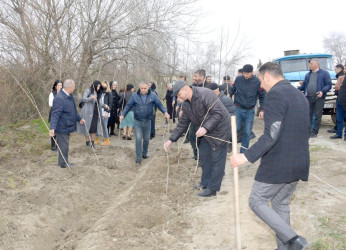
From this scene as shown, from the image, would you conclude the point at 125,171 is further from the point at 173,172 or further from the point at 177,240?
the point at 177,240

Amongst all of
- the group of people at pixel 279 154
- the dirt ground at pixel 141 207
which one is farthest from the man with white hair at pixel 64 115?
the group of people at pixel 279 154

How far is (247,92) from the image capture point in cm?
723

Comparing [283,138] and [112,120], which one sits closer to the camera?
[283,138]

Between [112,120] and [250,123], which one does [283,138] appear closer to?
[250,123]

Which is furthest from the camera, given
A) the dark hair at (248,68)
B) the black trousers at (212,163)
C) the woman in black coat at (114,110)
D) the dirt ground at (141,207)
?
the woman in black coat at (114,110)

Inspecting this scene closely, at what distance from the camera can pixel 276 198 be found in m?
3.31

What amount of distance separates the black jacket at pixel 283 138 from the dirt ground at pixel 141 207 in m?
1.01

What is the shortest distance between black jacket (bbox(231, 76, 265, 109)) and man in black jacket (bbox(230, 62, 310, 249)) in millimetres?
3979

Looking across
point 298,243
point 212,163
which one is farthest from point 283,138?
point 212,163

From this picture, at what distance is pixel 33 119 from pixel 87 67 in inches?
110

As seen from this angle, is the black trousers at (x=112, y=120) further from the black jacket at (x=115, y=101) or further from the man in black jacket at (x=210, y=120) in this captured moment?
the man in black jacket at (x=210, y=120)

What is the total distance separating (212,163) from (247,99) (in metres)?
2.39

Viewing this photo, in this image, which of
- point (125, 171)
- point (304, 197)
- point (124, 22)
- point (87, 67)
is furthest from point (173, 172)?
point (124, 22)

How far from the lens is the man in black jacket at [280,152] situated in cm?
303
